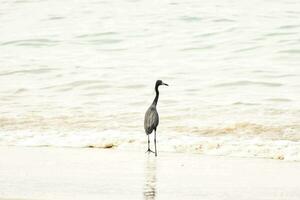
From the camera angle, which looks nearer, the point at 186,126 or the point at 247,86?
the point at 186,126

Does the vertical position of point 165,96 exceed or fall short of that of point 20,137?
it falls short

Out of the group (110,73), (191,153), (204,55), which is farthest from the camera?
(204,55)

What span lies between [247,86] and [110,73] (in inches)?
141

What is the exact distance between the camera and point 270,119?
13.5m

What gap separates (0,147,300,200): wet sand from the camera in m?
7.85

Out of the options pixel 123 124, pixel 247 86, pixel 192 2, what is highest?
pixel 123 124

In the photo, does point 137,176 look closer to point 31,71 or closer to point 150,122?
point 150,122

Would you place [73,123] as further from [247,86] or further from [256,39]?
[256,39]

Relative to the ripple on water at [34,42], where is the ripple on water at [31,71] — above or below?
above

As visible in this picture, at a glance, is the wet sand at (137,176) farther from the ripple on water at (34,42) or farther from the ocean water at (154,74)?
the ripple on water at (34,42)

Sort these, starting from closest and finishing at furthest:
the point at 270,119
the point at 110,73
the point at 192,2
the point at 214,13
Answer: the point at 270,119 → the point at 110,73 → the point at 214,13 → the point at 192,2

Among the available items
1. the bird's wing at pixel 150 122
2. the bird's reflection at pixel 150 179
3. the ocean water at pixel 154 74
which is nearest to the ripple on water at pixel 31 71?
the ocean water at pixel 154 74

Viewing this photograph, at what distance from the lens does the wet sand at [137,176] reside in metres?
7.85

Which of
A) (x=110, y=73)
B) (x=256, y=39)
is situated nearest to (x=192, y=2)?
(x=256, y=39)
